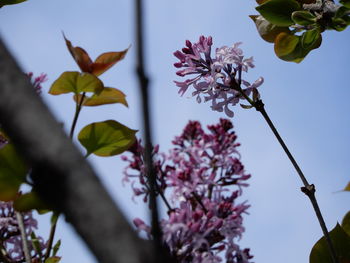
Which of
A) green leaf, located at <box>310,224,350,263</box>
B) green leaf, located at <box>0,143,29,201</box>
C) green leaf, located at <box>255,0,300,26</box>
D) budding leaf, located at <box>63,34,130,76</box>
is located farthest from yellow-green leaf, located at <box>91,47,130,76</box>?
green leaf, located at <box>310,224,350,263</box>

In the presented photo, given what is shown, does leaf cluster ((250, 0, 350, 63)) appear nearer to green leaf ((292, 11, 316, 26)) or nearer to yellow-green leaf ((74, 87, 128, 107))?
green leaf ((292, 11, 316, 26))

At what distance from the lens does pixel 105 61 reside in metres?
1.26

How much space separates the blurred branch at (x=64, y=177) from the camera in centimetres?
27

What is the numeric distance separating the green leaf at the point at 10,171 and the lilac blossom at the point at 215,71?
2.39ft

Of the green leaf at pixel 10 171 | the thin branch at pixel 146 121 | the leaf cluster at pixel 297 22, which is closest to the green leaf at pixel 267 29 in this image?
the leaf cluster at pixel 297 22

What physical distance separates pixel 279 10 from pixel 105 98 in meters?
0.67

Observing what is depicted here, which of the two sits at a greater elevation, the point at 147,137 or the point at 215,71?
the point at 215,71

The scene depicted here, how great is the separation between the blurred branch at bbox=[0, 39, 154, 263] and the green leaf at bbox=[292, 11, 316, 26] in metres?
1.19

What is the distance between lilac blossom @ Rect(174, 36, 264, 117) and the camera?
1.48 metres

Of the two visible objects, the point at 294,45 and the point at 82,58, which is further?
the point at 294,45

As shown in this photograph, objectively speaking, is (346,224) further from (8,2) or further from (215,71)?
(8,2)

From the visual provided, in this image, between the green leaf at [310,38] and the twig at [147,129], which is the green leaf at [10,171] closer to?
the twig at [147,129]

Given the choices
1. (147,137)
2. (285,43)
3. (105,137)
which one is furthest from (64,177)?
(285,43)

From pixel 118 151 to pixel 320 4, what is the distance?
789 millimetres
